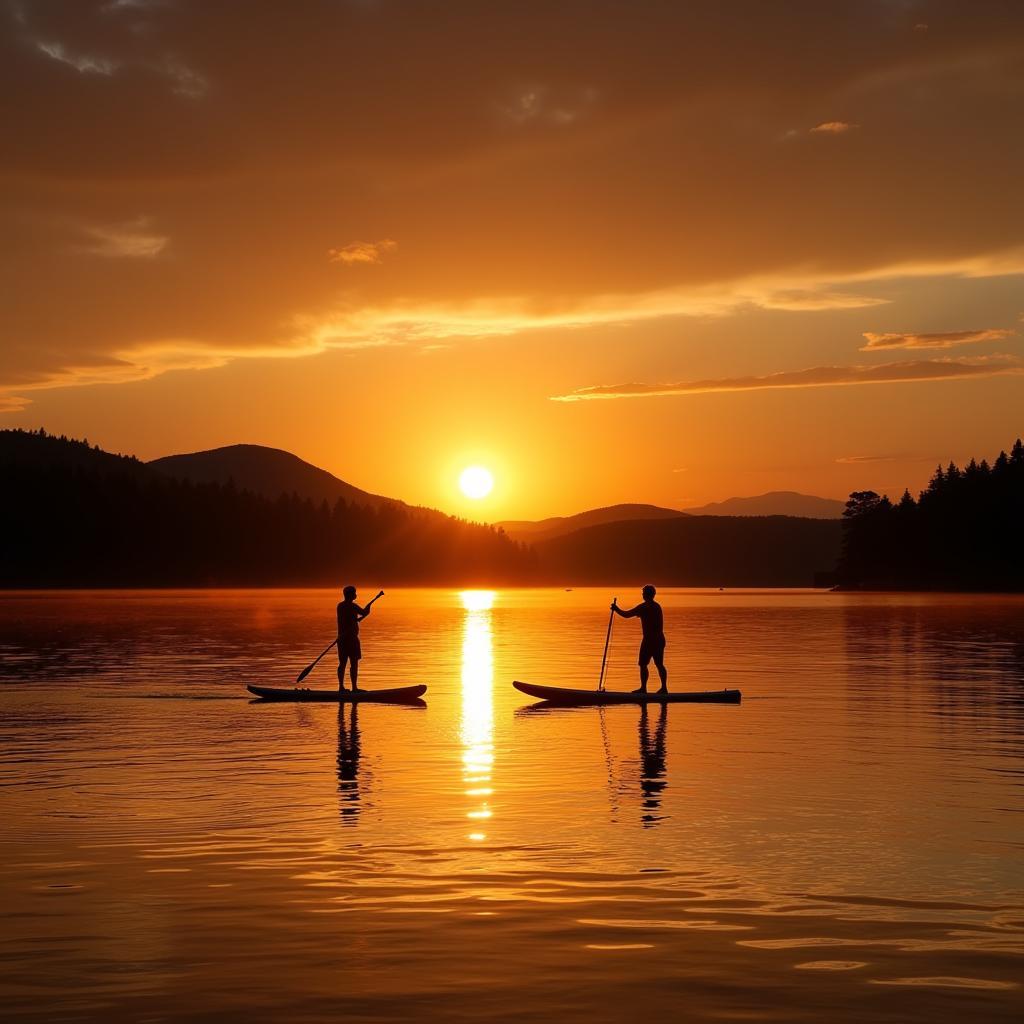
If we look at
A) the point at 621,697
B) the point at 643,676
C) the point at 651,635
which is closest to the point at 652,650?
the point at 651,635

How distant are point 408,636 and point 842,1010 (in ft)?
230

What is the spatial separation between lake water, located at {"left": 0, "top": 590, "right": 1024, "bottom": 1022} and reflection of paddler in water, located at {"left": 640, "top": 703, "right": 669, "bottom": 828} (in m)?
0.14

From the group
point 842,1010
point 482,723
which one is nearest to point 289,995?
point 842,1010

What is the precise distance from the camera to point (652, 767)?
914 inches

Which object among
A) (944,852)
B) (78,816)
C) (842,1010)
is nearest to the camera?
(842,1010)

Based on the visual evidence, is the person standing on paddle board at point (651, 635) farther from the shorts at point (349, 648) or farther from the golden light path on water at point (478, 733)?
the shorts at point (349, 648)

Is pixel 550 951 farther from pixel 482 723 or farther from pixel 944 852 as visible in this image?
pixel 482 723

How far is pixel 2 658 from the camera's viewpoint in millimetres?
53250

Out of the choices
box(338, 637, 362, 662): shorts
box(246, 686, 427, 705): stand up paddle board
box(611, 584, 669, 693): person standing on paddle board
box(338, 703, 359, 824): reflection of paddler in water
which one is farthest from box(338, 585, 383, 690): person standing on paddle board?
box(611, 584, 669, 693): person standing on paddle board

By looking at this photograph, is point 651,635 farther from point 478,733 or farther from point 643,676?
point 478,733

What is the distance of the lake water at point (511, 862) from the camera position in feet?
34.4

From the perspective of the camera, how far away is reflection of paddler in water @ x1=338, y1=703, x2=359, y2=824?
1877 centimetres

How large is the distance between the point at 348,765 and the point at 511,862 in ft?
29.1

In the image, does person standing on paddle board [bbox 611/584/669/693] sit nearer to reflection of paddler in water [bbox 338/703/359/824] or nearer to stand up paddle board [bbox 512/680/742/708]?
stand up paddle board [bbox 512/680/742/708]
